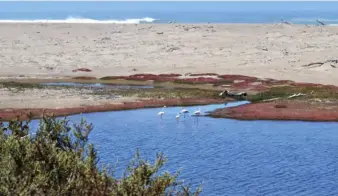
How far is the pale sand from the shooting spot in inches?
2918

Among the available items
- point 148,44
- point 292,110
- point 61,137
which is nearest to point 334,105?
point 292,110

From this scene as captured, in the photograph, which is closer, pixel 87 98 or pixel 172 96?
pixel 87 98

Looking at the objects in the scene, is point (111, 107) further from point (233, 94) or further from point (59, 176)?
point (59, 176)

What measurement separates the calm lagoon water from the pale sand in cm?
2212

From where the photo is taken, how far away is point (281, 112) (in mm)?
49500

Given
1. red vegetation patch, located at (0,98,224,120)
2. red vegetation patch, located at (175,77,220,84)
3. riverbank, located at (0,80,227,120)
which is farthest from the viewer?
red vegetation patch, located at (175,77,220,84)

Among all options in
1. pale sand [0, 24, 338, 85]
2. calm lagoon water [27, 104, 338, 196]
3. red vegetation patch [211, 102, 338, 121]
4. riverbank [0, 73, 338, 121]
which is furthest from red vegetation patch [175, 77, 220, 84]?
calm lagoon water [27, 104, 338, 196]

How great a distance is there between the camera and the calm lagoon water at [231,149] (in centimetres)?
3141

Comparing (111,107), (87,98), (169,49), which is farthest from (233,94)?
(169,49)

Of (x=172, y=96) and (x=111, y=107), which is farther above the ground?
(x=172, y=96)

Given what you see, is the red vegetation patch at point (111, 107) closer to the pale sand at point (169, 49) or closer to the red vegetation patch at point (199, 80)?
the red vegetation patch at point (199, 80)

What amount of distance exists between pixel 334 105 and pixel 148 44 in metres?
42.9

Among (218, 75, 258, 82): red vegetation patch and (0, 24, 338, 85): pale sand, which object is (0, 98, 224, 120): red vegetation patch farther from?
(0, 24, 338, 85): pale sand

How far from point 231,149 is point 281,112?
1256cm
